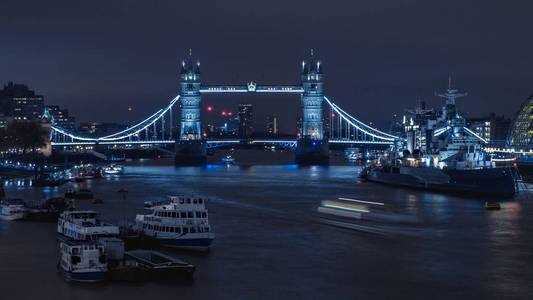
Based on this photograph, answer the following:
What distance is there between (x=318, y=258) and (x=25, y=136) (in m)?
74.1

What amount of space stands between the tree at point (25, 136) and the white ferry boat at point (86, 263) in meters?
73.4

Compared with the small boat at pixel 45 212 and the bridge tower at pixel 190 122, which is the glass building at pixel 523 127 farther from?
the small boat at pixel 45 212

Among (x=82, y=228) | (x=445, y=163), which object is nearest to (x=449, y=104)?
(x=445, y=163)

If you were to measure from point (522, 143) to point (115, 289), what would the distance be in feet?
236

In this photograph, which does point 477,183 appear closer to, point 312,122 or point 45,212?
point 45,212

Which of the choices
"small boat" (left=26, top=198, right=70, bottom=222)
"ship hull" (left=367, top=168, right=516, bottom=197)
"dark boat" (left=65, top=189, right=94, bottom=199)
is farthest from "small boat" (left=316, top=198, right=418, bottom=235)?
"dark boat" (left=65, top=189, right=94, bottom=199)

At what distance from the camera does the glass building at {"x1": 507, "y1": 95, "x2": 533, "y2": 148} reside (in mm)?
84375

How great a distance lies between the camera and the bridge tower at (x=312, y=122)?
349ft

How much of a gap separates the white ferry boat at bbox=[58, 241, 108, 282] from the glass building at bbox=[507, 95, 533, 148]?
68958 mm

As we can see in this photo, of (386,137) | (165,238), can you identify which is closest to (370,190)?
(165,238)

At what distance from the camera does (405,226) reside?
1387 inches

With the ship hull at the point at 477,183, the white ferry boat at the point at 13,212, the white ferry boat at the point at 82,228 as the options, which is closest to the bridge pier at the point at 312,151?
the ship hull at the point at 477,183

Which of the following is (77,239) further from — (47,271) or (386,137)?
(386,137)

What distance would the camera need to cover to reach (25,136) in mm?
93375
